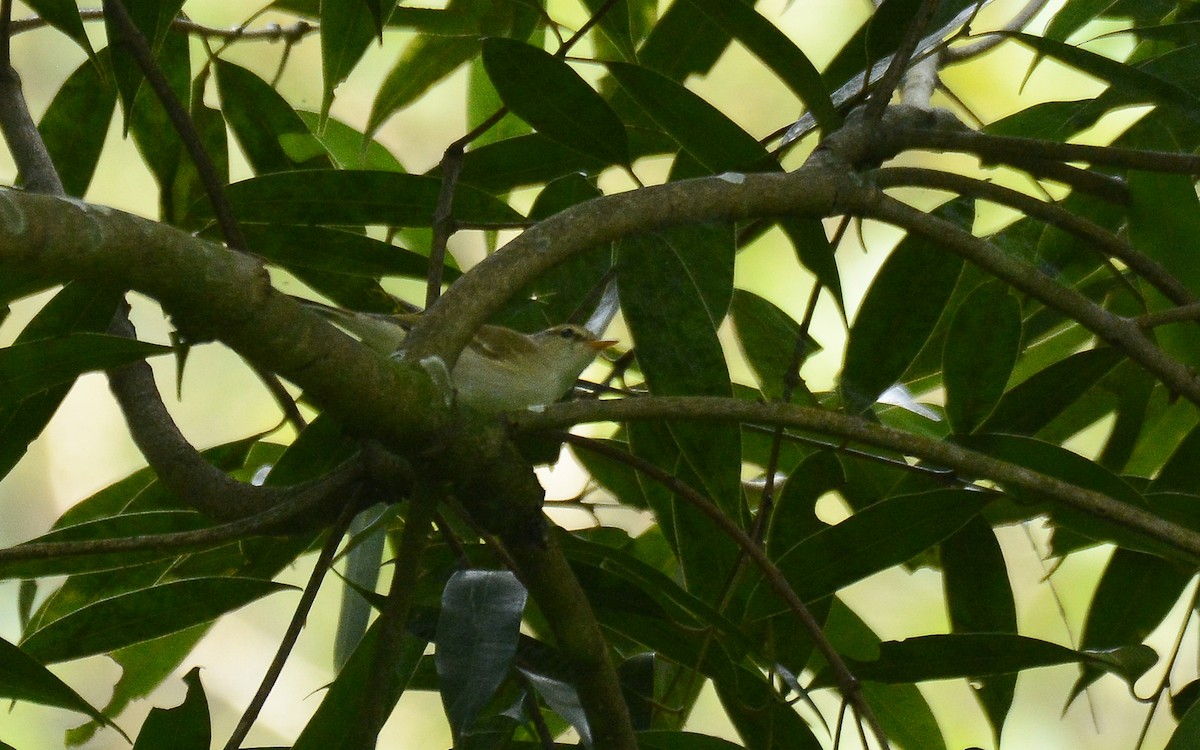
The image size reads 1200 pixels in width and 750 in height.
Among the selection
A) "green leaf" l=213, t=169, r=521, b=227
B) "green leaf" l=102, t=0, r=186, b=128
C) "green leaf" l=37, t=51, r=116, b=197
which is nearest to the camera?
"green leaf" l=102, t=0, r=186, b=128

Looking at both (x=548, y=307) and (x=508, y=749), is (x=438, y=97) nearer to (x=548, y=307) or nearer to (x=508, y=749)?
(x=548, y=307)

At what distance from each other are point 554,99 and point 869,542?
1.27ft

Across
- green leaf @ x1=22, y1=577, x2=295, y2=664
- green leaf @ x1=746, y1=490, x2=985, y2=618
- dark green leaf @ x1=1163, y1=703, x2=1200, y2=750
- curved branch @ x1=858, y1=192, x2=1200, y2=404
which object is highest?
curved branch @ x1=858, y1=192, x2=1200, y2=404

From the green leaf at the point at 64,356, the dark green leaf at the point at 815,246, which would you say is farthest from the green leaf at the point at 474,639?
the dark green leaf at the point at 815,246

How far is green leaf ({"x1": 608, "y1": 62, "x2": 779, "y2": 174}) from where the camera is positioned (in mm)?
820

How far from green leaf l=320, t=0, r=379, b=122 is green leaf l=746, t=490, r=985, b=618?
503 millimetres

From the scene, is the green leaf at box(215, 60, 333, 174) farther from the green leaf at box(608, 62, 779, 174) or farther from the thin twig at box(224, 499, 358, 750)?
the thin twig at box(224, 499, 358, 750)

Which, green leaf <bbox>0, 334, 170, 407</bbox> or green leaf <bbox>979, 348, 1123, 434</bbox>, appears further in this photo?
green leaf <bbox>979, 348, 1123, 434</bbox>

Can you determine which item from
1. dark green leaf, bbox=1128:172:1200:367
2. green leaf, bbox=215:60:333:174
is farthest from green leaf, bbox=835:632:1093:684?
green leaf, bbox=215:60:333:174

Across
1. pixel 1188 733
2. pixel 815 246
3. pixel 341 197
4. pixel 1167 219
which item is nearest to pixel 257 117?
pixel 341 197

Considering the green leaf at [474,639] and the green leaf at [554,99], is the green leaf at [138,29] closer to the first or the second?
the green leaf at [554,99]

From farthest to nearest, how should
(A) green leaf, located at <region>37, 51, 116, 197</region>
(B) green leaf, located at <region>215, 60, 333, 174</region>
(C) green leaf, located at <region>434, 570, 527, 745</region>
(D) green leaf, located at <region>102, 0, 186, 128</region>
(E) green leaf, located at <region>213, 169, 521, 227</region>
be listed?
(B) green leaf, located at <region>215, 60, 333, 174</region> < (A) green leaf, located at <region>37, 51, 116, 197</region> < (E) green leaf, located at <region>213, 169, 521, 227</region> < (D) green leaf, located at <region>102, 0, 186, 128</region> < (C) green leaf, located at <region>434, 570, 527, 745</region>

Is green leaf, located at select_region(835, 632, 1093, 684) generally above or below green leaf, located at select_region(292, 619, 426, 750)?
above

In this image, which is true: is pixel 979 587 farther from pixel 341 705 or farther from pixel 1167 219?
pixel 341 705
